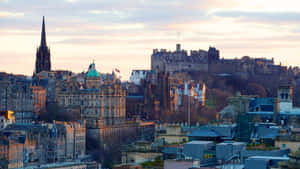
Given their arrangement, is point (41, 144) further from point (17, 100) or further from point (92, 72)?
point (92, 72)

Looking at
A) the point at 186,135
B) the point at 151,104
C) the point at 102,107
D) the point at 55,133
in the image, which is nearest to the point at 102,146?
the point at 55,133

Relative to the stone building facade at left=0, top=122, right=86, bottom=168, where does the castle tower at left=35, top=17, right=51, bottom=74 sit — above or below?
above

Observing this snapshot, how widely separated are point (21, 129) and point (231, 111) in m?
34.8

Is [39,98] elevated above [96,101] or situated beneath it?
elevated above

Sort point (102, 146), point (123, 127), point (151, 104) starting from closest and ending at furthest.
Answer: point (102, 146) < point (123, 127) < point (151, 104)

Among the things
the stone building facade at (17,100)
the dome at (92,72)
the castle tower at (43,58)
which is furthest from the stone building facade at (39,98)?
the castle tower at (43,58)

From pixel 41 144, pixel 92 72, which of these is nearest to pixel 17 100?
pixel 92 72

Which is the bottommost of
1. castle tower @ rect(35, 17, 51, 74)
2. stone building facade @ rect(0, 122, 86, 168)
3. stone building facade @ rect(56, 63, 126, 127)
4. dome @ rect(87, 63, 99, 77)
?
stone building facade @ rect(0, 122, 86, 168)

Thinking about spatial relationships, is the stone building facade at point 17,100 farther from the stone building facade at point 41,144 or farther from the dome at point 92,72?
the stone building facade at point 41,144

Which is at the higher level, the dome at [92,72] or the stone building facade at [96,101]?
the dome at [92,72]

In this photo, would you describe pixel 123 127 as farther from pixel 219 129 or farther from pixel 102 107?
pixel 219 129

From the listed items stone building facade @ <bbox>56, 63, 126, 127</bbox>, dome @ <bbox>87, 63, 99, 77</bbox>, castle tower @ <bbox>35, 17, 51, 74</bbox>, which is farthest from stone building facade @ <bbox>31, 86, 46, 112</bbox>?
castle tower @ <bbox>35, 17, 51, 74</bbox>

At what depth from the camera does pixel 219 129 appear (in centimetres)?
6731

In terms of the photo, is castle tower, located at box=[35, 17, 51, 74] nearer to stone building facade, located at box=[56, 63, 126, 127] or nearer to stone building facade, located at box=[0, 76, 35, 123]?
stone building facade, located at box=[56, 63, 126, 127]
